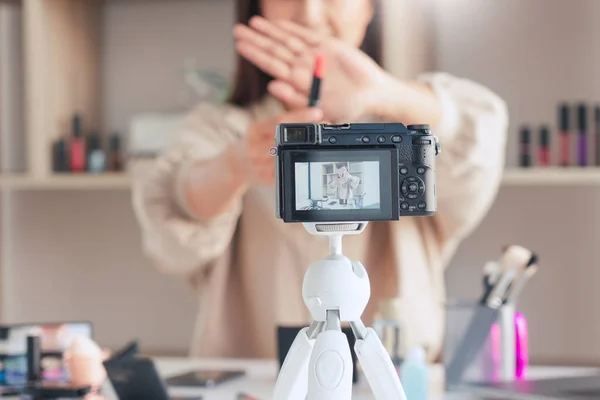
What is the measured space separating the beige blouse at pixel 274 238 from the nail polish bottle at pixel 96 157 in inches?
10.4

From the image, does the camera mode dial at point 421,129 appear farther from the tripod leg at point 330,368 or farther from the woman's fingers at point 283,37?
the woman's fingers at point 283,37

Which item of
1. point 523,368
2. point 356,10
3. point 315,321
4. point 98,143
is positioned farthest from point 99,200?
point 315,321

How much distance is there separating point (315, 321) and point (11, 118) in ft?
4.97

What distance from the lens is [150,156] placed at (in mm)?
1967

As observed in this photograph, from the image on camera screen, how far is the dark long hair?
117 cm

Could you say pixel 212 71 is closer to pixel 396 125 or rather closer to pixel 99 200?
pixel 99 200

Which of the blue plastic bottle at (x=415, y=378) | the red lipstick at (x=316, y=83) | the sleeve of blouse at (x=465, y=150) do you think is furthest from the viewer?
the sleeve of blouse at (x=465, y=150)

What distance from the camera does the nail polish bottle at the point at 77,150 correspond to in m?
1.98

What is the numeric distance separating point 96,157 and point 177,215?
0.38 meters

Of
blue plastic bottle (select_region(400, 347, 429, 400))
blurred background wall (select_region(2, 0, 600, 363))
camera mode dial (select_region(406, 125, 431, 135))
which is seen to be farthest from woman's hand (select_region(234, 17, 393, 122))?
camera mode dial (select_region(406, 125, 431, 135))

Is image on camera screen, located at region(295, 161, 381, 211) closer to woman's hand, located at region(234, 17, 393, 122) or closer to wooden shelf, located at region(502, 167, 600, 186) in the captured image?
woman's hand, located at region(234, 17, 393, 122)

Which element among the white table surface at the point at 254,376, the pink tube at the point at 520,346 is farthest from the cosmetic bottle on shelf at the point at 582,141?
the pink tube at the point at 520,346

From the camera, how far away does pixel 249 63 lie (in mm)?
1819

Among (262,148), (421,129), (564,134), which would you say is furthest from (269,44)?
(421,129)
